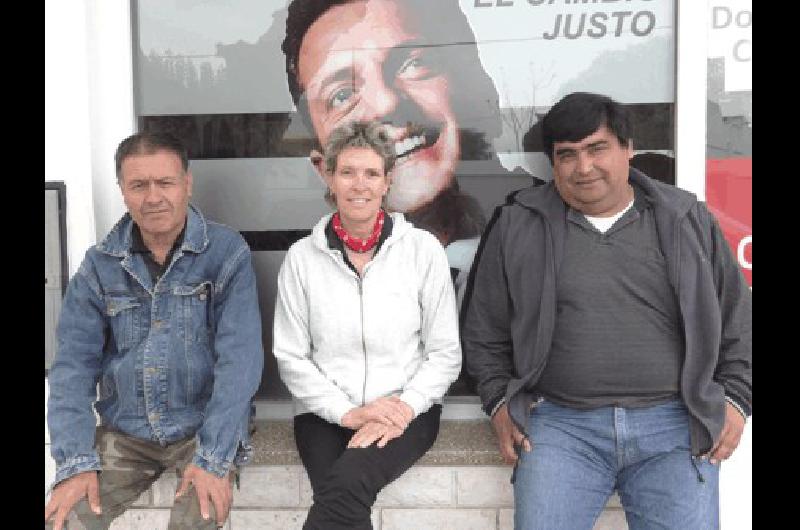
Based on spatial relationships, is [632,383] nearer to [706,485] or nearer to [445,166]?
[706,485]

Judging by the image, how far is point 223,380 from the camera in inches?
95.1

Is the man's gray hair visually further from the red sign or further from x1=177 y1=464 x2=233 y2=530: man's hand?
the red sign

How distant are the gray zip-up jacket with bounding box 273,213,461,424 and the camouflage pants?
1.51 feet

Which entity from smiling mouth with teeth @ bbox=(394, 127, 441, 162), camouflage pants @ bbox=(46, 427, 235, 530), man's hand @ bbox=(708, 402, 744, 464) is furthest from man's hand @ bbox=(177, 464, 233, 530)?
man's hand @ bbox=(708, 402, 744, 464)

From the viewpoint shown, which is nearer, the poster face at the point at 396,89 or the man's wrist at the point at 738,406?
the man's wrist at the point at 738,406

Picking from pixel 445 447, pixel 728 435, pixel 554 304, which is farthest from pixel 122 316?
pixel 728 435

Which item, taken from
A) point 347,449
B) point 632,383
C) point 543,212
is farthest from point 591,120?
point 347,449

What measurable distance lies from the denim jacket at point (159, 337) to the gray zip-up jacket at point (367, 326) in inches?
6.1

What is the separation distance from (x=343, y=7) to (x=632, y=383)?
1873mm

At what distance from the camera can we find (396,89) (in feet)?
9.86

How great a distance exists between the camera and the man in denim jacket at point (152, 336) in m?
2.45

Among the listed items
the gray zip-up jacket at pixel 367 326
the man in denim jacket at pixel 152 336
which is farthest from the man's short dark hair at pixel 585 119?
the man in denim jacket at pixel 152 336

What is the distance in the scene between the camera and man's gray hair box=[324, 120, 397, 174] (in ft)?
8.27

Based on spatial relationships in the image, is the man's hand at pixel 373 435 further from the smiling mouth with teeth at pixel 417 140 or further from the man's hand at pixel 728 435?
the smiling mouth with teeth at pixel 417 140
